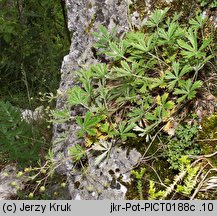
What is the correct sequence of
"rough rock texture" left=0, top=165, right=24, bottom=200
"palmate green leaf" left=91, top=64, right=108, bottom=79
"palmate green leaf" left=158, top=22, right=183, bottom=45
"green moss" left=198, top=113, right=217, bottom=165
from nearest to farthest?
"green moss" left=198, top=113, right=217, bottom=165, "palmate green leaf" left=158, top=22, right=183, bottom=45, "palmate green leaf" left=91, top=64, right=108, bottom=79, "rough rock texture" left=0, top=165, right=24, bottom=200

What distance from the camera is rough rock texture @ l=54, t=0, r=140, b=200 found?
3188mm

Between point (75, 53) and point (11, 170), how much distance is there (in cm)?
151

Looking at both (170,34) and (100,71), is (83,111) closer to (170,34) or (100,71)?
(100,71)

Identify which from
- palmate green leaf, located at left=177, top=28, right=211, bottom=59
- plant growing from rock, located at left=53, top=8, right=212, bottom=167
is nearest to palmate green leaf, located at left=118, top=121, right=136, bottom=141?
plant growing from rock, located at left=53, top=8, right=212, bottom=167

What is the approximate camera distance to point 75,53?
416 cm

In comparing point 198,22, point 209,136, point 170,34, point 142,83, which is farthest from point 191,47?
point 209,136

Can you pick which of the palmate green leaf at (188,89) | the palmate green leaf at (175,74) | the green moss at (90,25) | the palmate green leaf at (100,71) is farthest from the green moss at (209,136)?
the green moss at (90,25)

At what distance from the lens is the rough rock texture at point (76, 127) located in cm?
319

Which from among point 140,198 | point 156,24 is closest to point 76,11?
point 156,24

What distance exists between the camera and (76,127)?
3.70 metres

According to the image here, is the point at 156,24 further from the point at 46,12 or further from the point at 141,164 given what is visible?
the point at 46,12

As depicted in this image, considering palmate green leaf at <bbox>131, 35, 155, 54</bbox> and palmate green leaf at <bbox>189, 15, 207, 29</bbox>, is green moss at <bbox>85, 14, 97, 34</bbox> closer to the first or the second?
palmate green leaf at <bbox>131, 35, 155, 54</bbox>

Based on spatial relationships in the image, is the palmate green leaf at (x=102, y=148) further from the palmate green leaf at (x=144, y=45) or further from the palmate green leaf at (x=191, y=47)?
the palmate green leaf at (x=191, y=47)

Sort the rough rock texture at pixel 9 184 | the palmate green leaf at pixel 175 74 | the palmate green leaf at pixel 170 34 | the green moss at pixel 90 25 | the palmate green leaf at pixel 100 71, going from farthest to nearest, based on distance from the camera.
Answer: the rough rock texture at pixel 9 184 → the green moss at pixel 90 25 → the palmate green leaf at pixel 100 71 → the palmate green leaf at pixel 170 34 → the palmate green leaf at pixel 175 74
